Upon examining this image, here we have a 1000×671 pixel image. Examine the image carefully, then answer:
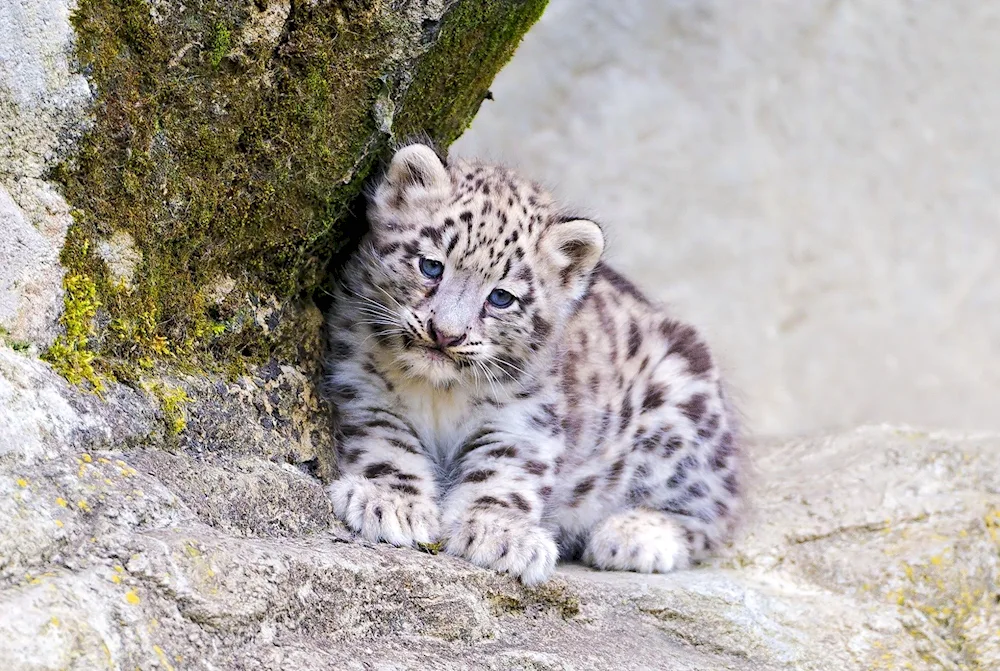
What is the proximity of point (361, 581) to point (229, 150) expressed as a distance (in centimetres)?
144

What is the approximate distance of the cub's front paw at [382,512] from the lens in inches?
163

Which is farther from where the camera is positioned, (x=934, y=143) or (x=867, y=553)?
(x=934, y=143)

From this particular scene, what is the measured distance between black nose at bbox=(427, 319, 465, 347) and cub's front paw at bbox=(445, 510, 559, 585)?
24.9 inches

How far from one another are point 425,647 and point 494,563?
0.60 m

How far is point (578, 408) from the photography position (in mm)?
5133

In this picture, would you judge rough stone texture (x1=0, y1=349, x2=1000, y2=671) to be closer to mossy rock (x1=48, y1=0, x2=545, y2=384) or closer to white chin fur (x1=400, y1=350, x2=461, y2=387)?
mossy rock (x1=48, y1=0, x2=545, y2=384)

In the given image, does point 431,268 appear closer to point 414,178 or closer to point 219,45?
point 414,178

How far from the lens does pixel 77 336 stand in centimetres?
343

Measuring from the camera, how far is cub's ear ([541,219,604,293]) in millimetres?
4801

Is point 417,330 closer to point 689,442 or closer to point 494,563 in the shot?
point 494,563

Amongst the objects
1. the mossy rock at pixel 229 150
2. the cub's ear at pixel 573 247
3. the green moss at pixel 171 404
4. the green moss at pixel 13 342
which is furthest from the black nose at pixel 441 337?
the green moss at pixel 13 342

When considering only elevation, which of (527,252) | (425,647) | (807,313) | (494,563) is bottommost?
(425,647)

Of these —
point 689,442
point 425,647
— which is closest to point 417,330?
point 425,647

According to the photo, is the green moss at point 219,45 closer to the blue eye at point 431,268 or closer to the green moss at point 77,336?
the green moss at point 77,336
